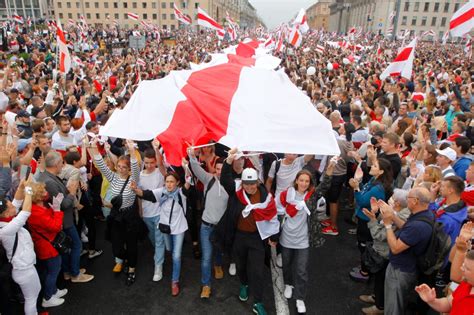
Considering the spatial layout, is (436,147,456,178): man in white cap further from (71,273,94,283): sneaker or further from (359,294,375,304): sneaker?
(71,273,94,283): sneaker

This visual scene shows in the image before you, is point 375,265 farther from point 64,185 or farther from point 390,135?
point 64,185

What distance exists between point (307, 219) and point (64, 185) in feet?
9.84

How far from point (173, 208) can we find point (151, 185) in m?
0.47

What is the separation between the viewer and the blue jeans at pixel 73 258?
4.48 meters

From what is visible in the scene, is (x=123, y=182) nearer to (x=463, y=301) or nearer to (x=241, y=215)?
(x=241, y=215)

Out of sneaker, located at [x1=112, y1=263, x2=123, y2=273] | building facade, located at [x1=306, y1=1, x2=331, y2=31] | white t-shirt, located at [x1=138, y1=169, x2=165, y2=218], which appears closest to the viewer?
white t-shirt, located at [x1=138, y1=169, x2=165, y2=218]

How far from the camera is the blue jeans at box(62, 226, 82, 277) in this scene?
4.48 metres

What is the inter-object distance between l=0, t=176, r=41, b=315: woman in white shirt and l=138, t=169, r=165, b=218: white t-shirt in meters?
1.34

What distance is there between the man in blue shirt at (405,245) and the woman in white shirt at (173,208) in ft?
7.75

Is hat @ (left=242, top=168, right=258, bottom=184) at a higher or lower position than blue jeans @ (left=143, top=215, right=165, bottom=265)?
higher

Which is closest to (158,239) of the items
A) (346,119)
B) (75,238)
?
(75,238)

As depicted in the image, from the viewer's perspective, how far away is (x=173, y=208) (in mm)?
4383

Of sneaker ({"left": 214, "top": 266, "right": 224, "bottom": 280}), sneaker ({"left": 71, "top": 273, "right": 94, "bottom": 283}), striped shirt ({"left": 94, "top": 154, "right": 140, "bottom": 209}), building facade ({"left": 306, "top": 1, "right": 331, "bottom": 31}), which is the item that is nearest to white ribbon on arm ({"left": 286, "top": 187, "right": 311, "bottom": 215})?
sneaker ({"left": 214, "top": 266, "right": 224, "bottom": 280})

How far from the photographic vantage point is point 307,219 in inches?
165
